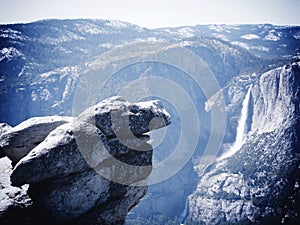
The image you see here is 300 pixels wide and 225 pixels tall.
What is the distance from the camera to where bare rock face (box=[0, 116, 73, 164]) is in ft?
61.0

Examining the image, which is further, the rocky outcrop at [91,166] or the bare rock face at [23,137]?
the bare rock face at [23,137]

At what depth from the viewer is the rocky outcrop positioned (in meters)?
15.6

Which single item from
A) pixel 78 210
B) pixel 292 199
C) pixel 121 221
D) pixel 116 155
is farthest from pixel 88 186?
pixel 292 199

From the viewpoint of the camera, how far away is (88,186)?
17016 millimetres

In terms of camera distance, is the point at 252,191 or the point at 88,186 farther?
the point at 252,191

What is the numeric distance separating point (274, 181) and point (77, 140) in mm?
183180

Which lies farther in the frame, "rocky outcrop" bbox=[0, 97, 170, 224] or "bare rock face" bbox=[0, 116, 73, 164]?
"bare rock face" bbox=[0, 116, 73, 164]

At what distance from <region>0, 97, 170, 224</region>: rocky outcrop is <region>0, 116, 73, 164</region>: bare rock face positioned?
1.24 ft

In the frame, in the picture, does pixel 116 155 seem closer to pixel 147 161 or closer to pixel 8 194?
pixel 147 161

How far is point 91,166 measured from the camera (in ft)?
55.8

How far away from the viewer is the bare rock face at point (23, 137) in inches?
731

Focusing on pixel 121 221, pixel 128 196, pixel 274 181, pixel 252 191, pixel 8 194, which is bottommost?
pixel 252 191

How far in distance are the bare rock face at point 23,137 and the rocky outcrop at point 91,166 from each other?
0.38 meters

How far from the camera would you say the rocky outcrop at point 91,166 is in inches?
613
